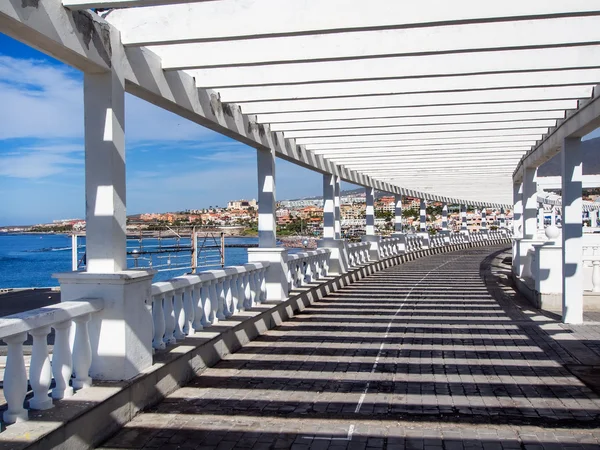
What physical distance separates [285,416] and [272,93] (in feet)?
16.7

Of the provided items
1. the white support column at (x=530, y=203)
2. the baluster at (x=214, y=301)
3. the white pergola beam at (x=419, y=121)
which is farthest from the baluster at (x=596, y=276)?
the baluster at (x=214, y=301)

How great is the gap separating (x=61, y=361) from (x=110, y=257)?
1.15m

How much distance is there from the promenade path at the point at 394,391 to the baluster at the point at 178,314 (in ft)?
1.76

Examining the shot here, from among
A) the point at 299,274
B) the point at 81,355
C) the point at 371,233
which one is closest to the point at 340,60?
the point at 81,355

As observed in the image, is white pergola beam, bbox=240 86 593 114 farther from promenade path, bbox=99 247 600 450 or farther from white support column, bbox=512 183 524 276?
white support column, bbox=512 183 524 276

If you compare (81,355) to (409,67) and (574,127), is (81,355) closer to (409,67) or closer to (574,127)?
(409,67)

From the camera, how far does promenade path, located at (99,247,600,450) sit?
447cm

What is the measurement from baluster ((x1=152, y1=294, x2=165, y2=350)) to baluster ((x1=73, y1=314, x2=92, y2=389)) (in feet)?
4.30

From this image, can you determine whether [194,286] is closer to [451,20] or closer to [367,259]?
[451,20]

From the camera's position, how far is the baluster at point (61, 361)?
4367mm

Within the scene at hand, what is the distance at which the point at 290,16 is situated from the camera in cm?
564

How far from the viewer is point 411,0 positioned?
214 inches

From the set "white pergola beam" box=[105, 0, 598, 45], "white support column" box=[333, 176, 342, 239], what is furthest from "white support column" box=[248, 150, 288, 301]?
"white support column" box=[333, 176, 342, 239]

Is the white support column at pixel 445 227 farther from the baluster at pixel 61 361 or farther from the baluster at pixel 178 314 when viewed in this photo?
the baluster at pixel 61 361
